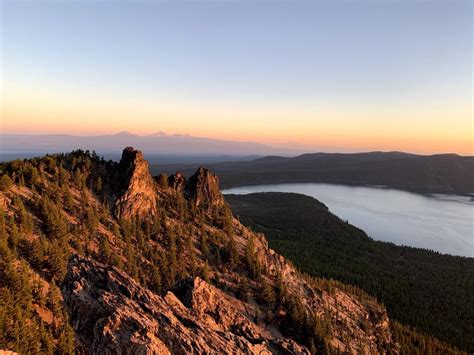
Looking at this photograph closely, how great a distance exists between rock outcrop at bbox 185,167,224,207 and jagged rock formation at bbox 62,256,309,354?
2625 inches

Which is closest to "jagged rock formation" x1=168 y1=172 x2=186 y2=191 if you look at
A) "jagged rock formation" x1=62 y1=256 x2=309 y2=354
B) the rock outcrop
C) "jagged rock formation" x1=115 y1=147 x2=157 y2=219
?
the rock outcrop

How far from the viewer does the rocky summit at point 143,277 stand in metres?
16.1

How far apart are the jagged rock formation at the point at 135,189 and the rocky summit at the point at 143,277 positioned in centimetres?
28

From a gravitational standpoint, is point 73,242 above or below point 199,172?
below

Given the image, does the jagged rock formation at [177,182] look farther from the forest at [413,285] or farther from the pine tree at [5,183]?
the forest at [413,285]

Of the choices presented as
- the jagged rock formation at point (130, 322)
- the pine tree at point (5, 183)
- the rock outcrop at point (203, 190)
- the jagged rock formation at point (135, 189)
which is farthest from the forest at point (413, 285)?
the pine tree at point (5, 183)

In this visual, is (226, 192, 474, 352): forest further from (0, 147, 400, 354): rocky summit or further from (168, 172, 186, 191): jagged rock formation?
(168, 172, 186, 191): jagged rock formation

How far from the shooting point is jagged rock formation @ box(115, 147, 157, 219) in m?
68.6

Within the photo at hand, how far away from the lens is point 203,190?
88438mm

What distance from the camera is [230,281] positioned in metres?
67.6

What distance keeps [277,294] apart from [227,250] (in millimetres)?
15867

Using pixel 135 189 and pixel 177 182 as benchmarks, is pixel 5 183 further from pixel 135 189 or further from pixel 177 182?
pixel 177 182

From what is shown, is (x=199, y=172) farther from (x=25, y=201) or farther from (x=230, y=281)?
(x=25, y=201)

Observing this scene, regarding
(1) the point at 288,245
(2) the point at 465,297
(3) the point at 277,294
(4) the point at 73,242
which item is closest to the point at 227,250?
(3) the point at 277,294
